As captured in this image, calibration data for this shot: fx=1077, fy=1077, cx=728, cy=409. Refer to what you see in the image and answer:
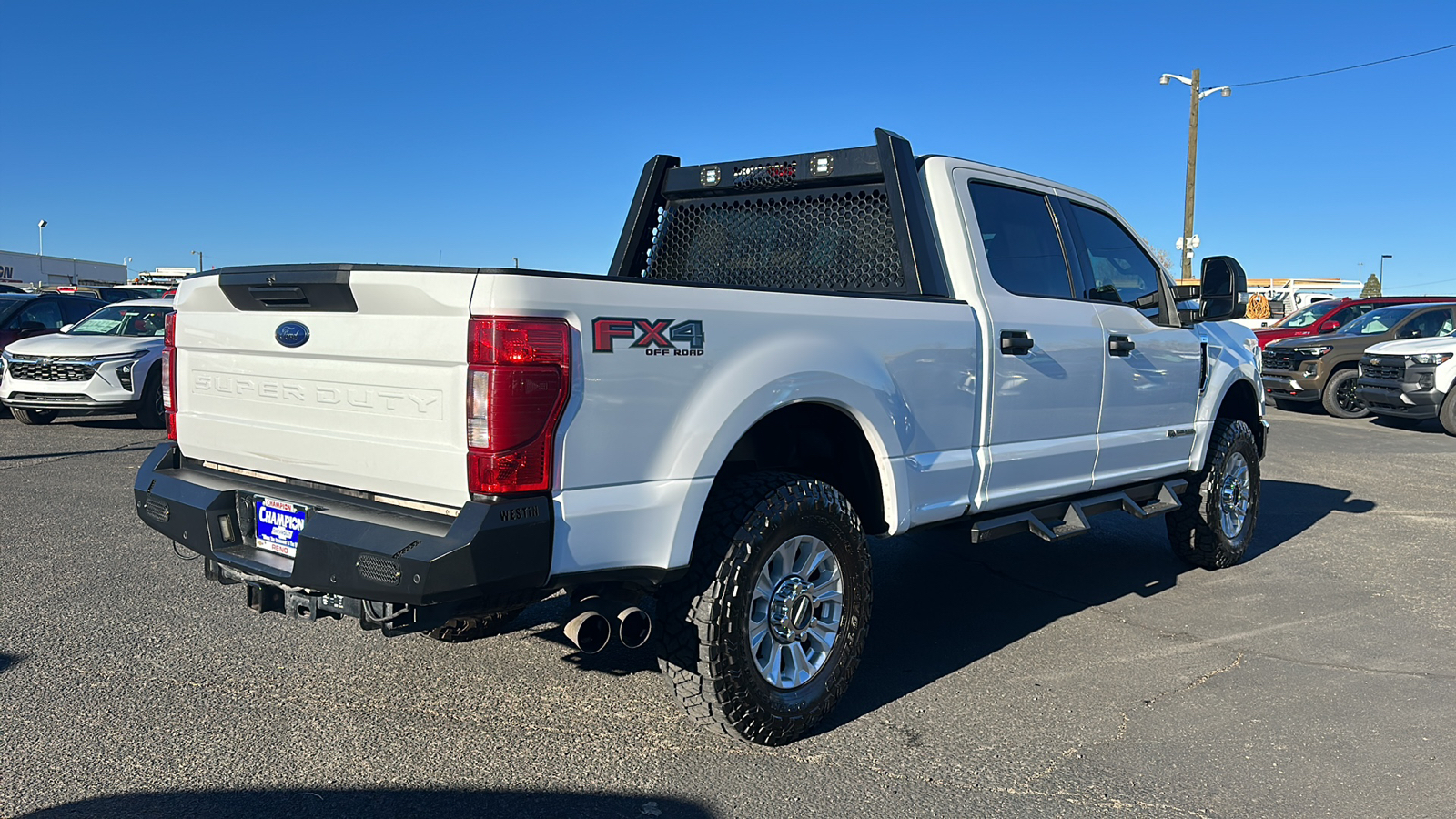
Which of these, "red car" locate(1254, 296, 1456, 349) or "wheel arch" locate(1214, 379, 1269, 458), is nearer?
"wheel arch" locate(1214, 379, 1269, 458)

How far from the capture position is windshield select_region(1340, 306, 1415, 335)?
53.9 feet

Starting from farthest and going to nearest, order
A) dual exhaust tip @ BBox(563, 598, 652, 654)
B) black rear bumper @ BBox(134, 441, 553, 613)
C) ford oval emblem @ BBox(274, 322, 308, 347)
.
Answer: ford oval emblem @ BBox(274, 322, 308, 347) < dual exhaust tip @ BBox(563, 598, 652, 654) < black rear bumper @ BBox(134, 441, 553, 613)

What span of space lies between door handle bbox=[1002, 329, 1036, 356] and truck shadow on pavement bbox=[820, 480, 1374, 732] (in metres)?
0.80

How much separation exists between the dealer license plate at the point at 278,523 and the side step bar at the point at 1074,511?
268 centimetres

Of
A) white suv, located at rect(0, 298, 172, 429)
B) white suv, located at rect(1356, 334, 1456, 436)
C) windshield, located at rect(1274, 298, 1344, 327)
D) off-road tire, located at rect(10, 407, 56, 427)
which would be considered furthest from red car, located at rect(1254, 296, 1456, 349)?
off-road tire, located at rect(10, 407, 56, 427)

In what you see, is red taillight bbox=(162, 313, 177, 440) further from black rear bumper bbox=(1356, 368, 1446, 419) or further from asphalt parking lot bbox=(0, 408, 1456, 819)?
black rear bumper bbox=(1356, 368, 1446, 419)

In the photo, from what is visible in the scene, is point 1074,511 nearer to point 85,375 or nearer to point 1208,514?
point 1208,514

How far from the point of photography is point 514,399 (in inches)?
116

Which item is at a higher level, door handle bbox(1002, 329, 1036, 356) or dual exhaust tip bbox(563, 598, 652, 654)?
door handle bbox(1002, 329, 1036, 356)

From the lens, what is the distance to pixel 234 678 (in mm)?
4168

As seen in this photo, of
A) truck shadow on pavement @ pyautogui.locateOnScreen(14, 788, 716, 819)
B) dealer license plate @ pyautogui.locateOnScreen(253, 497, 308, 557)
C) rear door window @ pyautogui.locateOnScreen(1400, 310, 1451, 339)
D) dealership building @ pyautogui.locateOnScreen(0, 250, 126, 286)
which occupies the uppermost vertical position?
dealership building @ pyautogui.locateOnScreen(0, 250, 126, 286)

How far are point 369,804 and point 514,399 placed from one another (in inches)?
50.8

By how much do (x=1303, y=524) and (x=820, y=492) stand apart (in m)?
5.66

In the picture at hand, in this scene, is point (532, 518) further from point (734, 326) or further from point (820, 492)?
point (820, 492)
